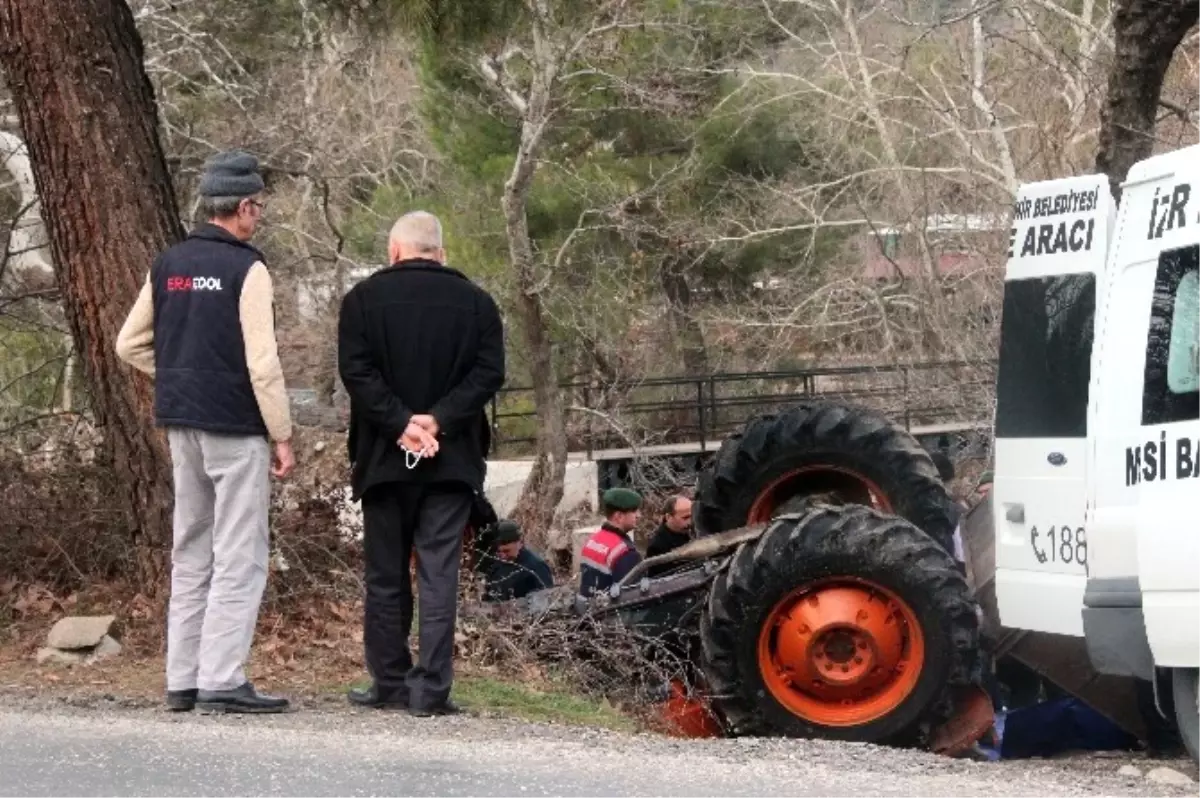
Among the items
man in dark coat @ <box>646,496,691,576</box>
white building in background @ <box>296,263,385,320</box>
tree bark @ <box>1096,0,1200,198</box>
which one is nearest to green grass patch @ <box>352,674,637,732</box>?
man in dark coat @ <box>646,496,691,576</box>

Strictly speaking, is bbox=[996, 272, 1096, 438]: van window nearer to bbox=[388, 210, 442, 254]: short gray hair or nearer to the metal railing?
bbox=[388, 210, 442, 254]: short gray hair

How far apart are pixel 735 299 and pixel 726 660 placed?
2406cm

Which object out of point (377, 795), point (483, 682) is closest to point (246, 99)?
point (483, 682)

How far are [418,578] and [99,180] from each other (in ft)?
8.78

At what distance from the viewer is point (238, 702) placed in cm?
705

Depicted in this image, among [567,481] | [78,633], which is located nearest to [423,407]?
[78,633]

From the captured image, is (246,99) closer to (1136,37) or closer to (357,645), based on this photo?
(1136,37)

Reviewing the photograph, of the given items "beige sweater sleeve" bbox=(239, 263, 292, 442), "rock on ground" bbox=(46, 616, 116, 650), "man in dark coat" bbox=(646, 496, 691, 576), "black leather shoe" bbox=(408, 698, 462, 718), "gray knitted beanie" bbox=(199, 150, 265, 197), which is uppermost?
"gray knitted beanie" bbox=(199, 150, 265, 197)

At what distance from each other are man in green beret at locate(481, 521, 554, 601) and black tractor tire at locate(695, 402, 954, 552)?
108cm

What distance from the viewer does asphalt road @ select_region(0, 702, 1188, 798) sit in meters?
5.77

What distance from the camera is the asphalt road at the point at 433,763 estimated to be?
5766mm

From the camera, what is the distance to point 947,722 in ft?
26.9

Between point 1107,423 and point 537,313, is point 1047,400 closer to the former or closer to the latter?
point 1107,423

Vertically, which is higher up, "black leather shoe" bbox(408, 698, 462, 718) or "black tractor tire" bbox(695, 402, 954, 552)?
"black tractor tire" bbox(695, 402, 954, 552)
